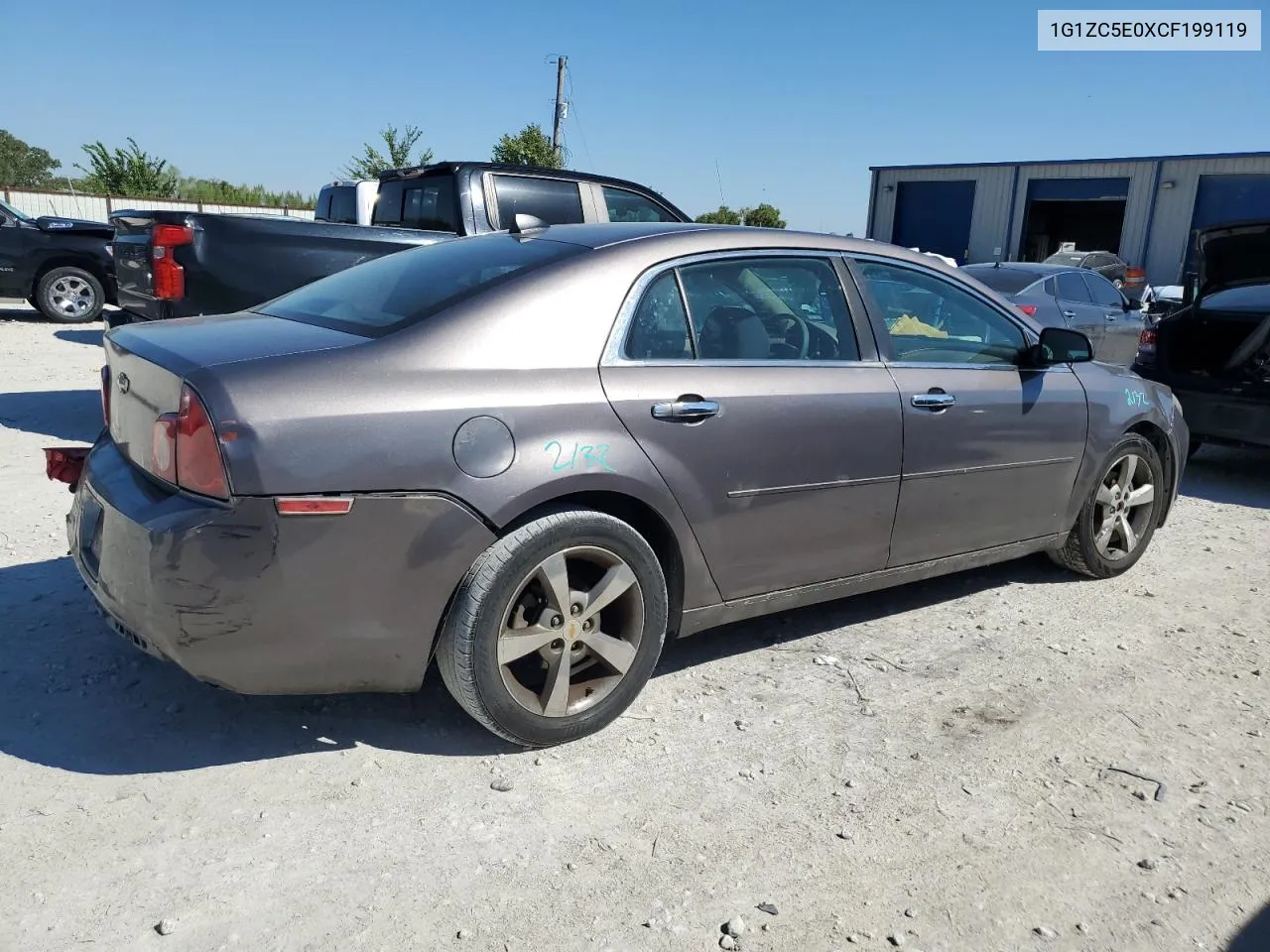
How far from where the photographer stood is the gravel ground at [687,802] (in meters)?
2.32

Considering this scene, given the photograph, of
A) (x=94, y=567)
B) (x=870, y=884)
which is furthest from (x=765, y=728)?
(x=94, y=567)

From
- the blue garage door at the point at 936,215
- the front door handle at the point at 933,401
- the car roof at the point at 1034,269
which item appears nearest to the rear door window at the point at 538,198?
the front door handle at the point at 933,401

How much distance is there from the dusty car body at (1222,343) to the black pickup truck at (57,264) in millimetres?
11851

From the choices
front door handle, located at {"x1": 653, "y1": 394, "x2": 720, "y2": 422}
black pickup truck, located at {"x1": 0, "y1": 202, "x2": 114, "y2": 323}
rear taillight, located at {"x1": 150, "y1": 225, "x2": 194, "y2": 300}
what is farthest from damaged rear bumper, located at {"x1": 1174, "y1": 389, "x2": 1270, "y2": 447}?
black pickup truck, located at {"x1": 0, "y1": 202, "x2": 114, "y2": 323}

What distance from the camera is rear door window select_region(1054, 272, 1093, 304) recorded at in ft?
35.8

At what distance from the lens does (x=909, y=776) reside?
9.82ft

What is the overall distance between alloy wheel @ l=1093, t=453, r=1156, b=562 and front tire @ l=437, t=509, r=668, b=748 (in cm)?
267

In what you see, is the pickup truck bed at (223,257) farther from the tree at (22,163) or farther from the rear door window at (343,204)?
the tree at (22,163)

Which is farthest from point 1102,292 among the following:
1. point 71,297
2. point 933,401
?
point 71,297

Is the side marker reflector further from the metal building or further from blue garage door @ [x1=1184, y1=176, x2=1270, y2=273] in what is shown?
blue garage door @ [x1=1184, y1=176, x2=1270, y2=273]

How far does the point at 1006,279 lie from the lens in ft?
35.0

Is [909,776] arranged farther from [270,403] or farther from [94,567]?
[94,567]

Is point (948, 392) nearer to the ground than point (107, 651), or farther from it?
farther from it

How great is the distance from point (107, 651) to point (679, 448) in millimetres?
2162
